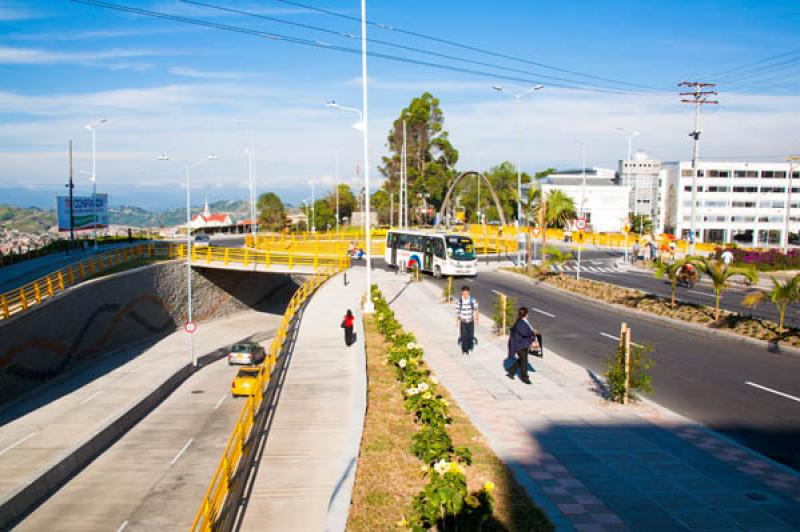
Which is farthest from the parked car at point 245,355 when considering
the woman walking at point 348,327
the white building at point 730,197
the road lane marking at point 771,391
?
the white building at point 730,197

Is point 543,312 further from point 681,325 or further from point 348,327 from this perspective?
point 348,327

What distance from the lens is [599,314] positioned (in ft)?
82.2

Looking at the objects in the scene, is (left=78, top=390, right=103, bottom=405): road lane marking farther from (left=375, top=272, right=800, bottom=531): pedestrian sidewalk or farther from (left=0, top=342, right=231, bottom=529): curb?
(left=375, top=272, right=800, bottom=531): pedestrian sidewalk

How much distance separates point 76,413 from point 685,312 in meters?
25.9

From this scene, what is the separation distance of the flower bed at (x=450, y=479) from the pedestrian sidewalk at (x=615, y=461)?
1.01ft

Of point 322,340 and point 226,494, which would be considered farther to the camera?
point 322,340

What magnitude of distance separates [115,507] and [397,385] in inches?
349

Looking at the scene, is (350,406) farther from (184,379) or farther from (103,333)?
(103,333)

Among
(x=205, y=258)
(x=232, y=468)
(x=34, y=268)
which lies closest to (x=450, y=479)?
(x=232, y=468)

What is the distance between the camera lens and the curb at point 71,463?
15195 millimetres

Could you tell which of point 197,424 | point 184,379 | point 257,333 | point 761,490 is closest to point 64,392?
point 184,379

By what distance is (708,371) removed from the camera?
1520 centimetres

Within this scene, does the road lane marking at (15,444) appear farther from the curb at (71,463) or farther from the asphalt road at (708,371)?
the asphalt road at (708,371)

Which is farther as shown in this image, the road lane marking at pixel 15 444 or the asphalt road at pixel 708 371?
the road lane marking at pixel 15 444
